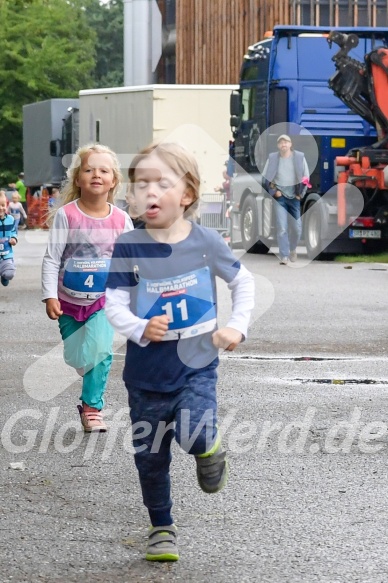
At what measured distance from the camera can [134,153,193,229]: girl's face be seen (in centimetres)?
494

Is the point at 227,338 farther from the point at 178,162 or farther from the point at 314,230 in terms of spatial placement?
the point at 314,230

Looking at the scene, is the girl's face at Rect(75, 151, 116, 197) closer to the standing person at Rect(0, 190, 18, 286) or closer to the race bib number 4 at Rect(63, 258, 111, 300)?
the race bib number 4 at Rect(63, 258, 111, 300)

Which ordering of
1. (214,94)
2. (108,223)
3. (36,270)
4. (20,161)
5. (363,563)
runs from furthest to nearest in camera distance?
(20,161) → (214,94) → (36,270) → (108,223) → (363,563)

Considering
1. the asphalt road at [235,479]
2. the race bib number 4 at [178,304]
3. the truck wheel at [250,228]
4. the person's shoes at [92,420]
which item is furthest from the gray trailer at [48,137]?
the race bib number 4 at [178,304]

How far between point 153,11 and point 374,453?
48613 mm

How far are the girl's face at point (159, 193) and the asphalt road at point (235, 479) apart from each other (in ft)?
3.67

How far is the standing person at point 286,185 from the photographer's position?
2198 centimetres

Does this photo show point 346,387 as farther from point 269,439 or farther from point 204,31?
point 204,31

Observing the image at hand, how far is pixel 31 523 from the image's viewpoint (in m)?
5.46

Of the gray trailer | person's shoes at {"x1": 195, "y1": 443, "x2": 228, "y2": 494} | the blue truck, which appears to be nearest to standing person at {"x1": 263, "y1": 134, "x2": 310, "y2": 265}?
the blue truck

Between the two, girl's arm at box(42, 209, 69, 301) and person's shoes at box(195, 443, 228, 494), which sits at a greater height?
girl's arm at box(42, 209, 69, 301)

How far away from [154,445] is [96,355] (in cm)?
256

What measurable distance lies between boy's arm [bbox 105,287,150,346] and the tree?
204 ft

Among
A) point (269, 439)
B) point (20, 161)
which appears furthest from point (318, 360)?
point (20, 161)
